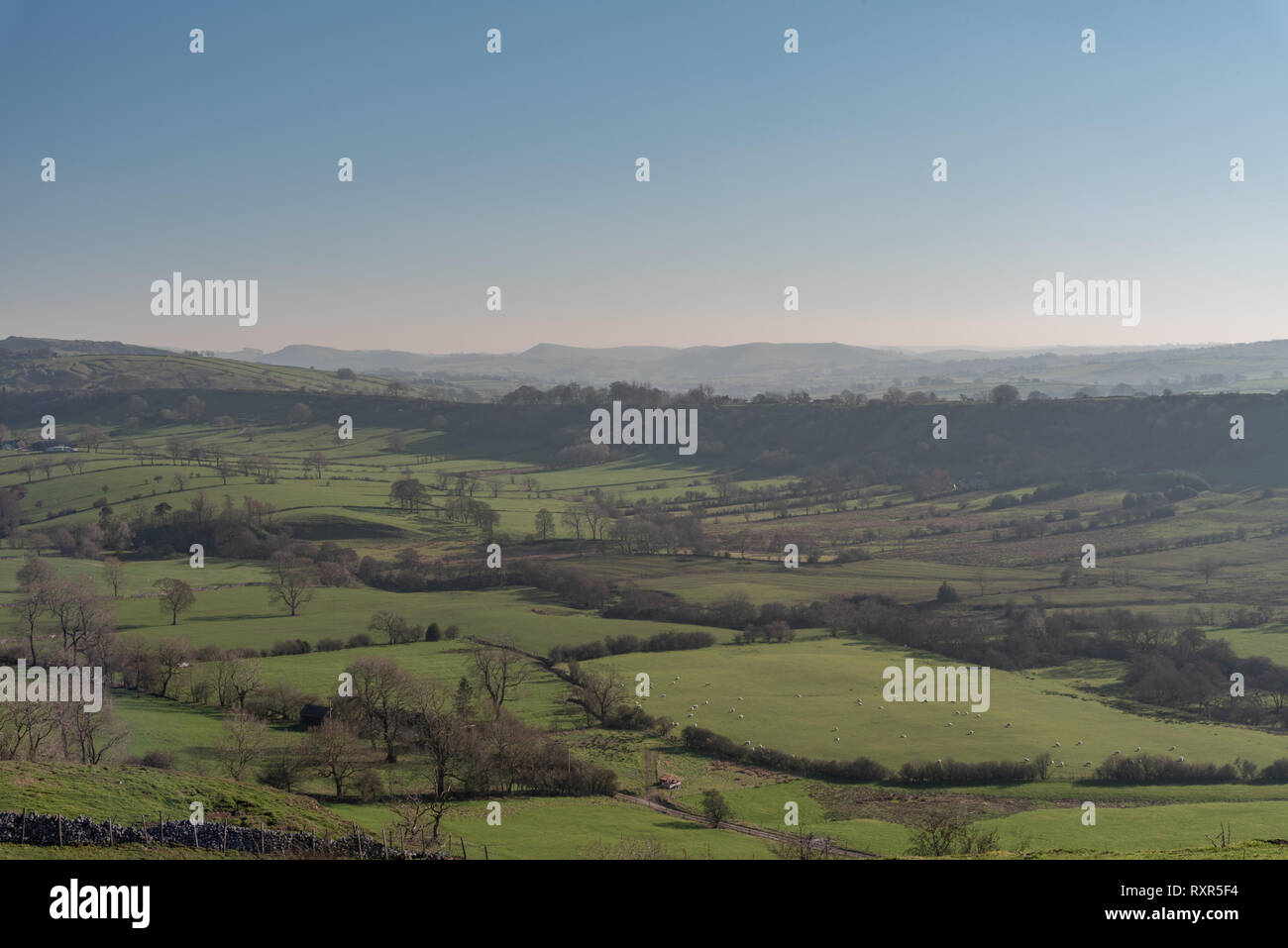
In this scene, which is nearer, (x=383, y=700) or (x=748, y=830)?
(x=748, y=830)

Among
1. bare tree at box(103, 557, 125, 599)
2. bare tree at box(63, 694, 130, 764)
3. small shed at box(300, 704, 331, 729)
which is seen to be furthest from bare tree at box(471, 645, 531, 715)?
bare tree at box(103, 557, 125, 599)

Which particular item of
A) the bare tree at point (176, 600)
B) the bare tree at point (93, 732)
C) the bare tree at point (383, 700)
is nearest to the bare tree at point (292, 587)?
the bare tree at point (176, 600)

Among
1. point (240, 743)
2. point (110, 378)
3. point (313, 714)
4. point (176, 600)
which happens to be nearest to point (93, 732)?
point (240, 743)

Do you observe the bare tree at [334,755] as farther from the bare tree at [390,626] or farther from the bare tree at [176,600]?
the bare tree at [176,600]

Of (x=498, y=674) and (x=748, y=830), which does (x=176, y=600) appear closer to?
(x=498, y=674)

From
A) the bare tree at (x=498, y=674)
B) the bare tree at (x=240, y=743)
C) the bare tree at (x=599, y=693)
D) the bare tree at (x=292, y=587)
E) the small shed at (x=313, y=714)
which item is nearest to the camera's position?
the bare tree at (x=240, y=743)

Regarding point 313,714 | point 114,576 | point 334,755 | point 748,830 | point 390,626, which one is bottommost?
Result: point 748,830

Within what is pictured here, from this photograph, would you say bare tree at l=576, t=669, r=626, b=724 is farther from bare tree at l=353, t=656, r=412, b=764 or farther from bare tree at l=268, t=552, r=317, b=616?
bare tree at l=268, t=552, r=317, b=616

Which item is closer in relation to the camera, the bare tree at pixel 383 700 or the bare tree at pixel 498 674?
the bare tree at pixel 383 700

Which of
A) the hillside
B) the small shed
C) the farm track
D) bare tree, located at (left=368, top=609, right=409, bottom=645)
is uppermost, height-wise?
the hillside
